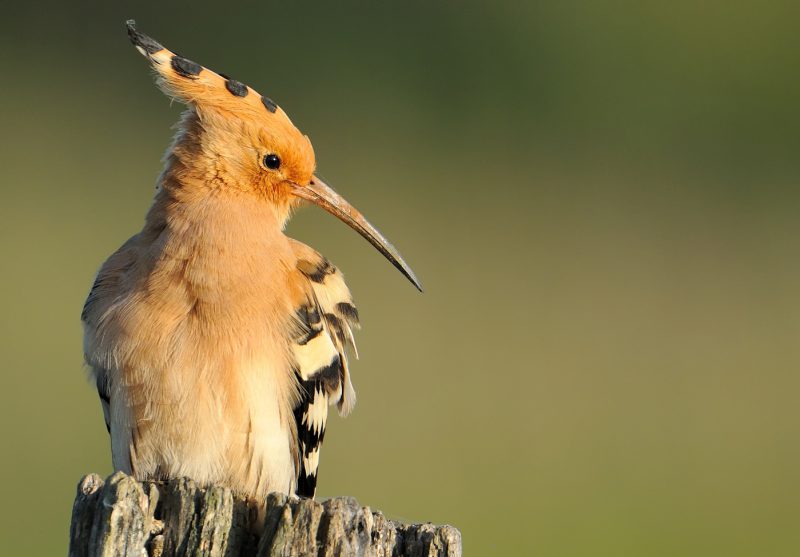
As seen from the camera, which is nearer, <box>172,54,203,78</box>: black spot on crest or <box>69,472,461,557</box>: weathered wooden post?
<box>69,472,461,557</box>: weathered wooden post

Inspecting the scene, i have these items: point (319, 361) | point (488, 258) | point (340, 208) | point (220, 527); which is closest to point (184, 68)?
point (340, 208)

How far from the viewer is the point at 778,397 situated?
633 centimetres

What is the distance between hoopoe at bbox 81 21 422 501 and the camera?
2598 mm

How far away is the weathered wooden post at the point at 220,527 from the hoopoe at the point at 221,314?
1.60 ft

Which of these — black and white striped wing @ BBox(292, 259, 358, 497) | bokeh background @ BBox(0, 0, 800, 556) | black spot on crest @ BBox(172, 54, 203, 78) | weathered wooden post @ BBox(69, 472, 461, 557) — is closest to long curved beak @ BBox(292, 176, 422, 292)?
black and white striped wing @ BBox(292, 259, 358, 497)

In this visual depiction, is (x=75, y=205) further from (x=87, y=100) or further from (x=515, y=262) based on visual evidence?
(x=515, y=262)

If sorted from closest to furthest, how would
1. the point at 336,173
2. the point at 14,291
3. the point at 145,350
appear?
the point at 145,350 → the point at 14,291 → the point at 336,173

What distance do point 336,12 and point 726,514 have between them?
3.29 m

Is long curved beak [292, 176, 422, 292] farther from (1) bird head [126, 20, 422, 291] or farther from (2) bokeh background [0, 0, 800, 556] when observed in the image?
(2) bokeh background [0, 0, 800, 556]

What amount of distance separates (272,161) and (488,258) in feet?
11.2

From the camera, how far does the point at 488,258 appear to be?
6.20 m

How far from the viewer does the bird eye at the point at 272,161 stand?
9.37 ft

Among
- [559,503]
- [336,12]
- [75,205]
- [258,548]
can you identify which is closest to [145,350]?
[258,548]

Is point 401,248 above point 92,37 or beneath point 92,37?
beneath
